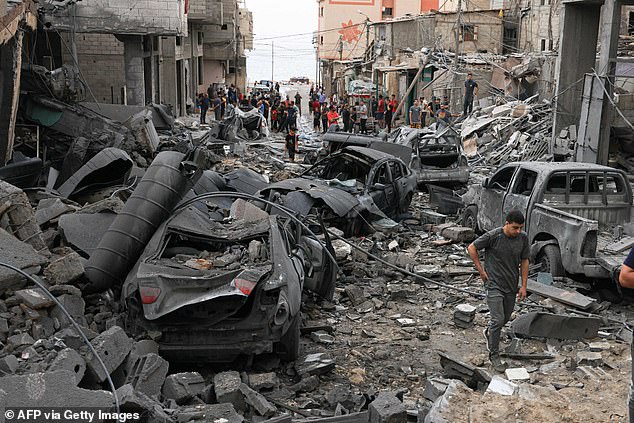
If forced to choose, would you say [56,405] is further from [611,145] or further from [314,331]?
[611,145]

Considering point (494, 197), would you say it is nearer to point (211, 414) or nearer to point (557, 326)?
point (557, 326)

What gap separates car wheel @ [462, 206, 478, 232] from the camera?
1312 cm

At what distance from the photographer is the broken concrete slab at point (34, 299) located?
6484 mm

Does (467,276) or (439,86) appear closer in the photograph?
(467,276)

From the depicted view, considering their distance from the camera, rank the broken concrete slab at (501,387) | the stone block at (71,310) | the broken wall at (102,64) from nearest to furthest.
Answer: the broken concrete slab at (501,387) → the stone block at (71,310) → the broken wall at (102,64)

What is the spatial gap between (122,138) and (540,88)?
16.8 metres

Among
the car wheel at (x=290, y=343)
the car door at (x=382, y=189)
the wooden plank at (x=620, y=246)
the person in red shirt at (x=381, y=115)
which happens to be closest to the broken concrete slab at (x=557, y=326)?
the wooden plank at (x=620, y=246)

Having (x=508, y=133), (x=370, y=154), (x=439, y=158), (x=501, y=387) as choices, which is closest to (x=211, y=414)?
(x=501, y=387)

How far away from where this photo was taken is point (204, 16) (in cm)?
3525

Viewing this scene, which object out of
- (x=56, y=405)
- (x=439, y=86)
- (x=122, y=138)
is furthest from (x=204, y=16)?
(x=56, y=405)

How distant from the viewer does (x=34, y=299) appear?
651 cm

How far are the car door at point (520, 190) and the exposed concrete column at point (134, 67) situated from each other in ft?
55.9

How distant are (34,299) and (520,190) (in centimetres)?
743

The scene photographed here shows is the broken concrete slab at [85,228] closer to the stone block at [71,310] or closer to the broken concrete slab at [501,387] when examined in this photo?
the stone block at [71,310]
